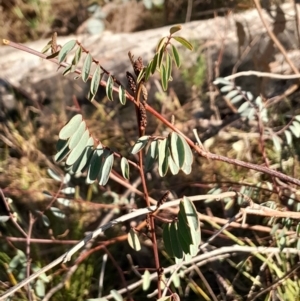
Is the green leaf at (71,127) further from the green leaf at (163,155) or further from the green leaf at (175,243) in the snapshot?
the green leaf at (175,243)

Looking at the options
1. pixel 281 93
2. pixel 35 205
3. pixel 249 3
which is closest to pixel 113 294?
pixel 35 205

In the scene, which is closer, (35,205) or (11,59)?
(35,205)

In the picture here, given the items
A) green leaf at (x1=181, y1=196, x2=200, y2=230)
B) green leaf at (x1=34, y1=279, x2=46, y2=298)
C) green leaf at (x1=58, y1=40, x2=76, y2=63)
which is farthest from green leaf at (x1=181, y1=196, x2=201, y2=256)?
green leaf at (x1=34, y1=279, x2=46, y2=298)

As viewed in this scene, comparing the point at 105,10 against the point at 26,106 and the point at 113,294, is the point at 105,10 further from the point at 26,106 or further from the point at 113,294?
the point at 113,294

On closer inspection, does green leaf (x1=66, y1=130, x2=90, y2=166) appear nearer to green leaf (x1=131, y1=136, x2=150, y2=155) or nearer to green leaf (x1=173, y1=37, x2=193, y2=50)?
green leaf (x1=131, y1=136, x2=150, y2=155)

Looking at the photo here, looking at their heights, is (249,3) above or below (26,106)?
above

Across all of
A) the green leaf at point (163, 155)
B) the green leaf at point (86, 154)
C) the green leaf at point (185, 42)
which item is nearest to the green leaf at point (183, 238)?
the green leaf at point (163, 155)
